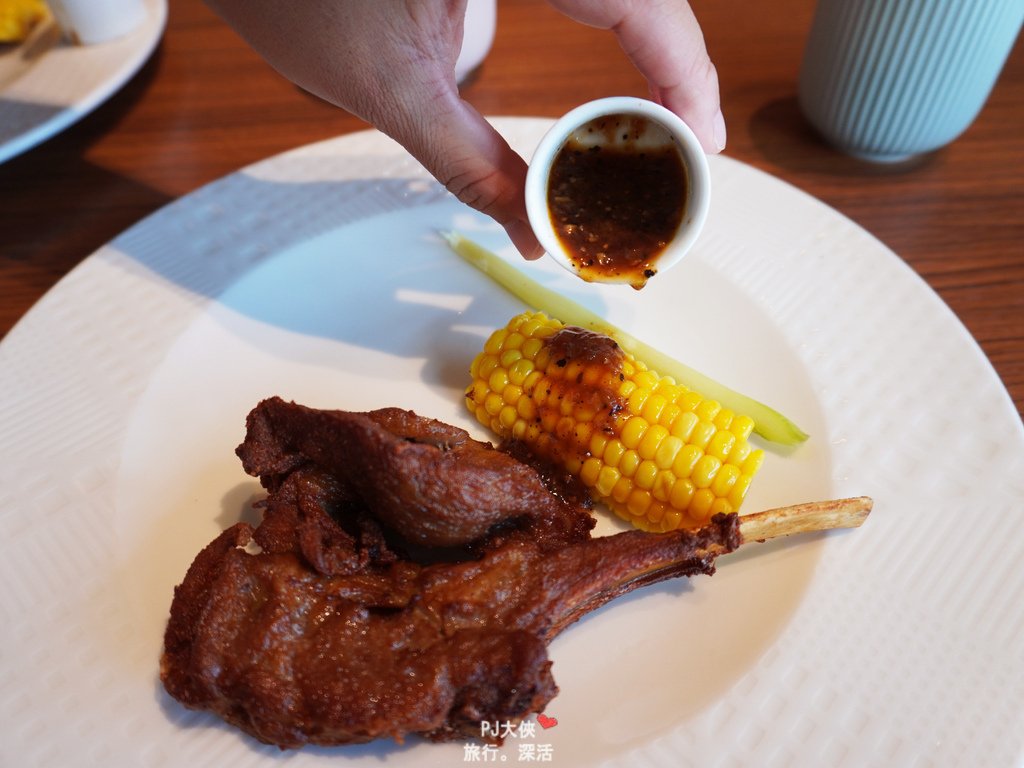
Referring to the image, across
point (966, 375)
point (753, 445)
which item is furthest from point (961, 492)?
point (753, 445)

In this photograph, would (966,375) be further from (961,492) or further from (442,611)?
(442,611)

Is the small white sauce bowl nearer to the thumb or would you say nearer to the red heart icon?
the thumb

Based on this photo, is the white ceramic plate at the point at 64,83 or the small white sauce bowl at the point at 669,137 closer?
the small white sauce bowl at the point at 669,137

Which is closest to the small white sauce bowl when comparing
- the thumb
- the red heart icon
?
the thumb

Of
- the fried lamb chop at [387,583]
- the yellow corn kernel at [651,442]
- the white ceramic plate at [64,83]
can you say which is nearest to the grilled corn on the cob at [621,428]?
the yellow corn kernel at [651,442]

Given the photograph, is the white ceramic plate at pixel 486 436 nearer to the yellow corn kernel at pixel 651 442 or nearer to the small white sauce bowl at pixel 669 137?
the yellow corn kernel at pixel 651 442
